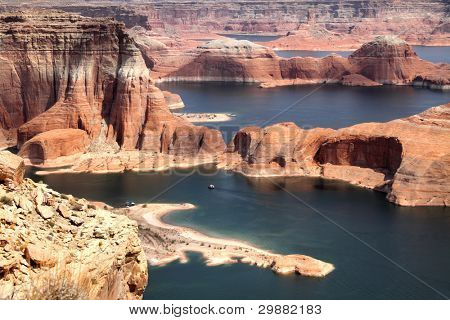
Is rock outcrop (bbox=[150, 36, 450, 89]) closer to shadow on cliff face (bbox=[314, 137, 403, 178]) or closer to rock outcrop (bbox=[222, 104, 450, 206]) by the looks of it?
rock outcrop (bbox=[222, 104, 450, 206])

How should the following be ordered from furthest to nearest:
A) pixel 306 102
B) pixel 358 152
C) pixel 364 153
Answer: pixel 306 102, pixel 358 152, pixel 364 153

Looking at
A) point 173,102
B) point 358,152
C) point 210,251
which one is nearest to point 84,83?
point 358,152

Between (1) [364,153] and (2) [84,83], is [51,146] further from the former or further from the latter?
(1) [364,153]

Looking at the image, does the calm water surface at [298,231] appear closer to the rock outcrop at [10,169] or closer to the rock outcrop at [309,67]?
the rock outcrop at [10,169]

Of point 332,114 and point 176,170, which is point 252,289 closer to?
point 176,170

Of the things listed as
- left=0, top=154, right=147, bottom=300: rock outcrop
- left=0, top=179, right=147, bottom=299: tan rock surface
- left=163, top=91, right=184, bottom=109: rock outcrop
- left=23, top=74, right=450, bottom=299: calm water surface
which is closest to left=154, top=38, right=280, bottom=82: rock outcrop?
left=163, top=91, right=184, bottom=109: rock outcrop

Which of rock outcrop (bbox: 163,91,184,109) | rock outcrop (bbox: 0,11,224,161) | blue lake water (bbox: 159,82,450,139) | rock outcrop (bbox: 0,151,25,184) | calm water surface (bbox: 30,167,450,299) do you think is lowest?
blue lake water (bbox: 159,82,450,139)

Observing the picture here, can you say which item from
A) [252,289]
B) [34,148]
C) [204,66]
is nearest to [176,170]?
[34,148]
